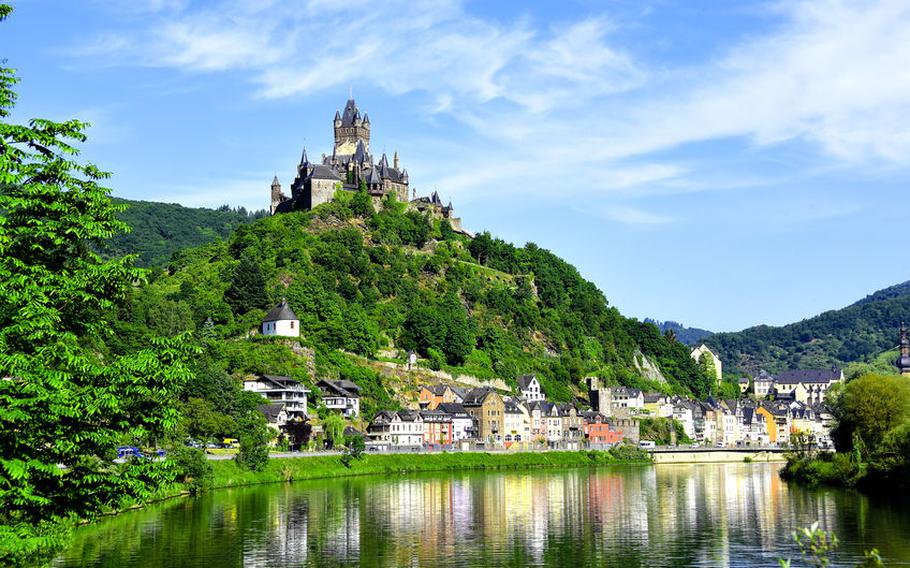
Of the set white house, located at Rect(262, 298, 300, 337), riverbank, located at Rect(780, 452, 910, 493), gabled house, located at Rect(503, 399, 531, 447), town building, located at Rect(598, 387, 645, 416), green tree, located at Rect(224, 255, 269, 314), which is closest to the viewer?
riverbank, located at Rect(780, 452, 910, 493)

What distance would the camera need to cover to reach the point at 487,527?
61.3 m

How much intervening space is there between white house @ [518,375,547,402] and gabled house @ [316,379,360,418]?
3523 cm

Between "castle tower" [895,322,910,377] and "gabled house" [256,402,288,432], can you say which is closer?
"gabled house" [256,402,288,432]

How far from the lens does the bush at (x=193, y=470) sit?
76.3m

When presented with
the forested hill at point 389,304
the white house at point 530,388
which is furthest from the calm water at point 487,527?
the white house at point 530,388

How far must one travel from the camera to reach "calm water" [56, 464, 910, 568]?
48625 millimetres

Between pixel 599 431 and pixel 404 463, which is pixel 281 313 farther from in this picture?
pixel 599 431

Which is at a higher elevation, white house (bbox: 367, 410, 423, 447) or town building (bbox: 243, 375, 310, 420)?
town building (bbox: 243, 375, 310, 420)

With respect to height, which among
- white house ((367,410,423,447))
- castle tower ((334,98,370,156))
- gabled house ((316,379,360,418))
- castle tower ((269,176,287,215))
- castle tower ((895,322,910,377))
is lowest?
white house ((367,410,423,447))

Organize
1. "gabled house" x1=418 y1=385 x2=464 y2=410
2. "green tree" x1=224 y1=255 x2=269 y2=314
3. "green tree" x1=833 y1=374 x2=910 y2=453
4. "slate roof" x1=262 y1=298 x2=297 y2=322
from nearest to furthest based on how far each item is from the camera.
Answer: "green tree" x1=833 y1=374 x2=910 y2=453
"slate roof" x1=262 y1=298 x2=297 y2=322
"green tree" x1=224 y1=255 x2=269 y2=314
"gabled house" x1=418 y1=385 x2=464 y2=410

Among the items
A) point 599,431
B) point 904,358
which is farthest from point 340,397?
point 904,358

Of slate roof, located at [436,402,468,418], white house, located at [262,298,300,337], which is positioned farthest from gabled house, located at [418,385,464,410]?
white house, located at [262,298,300,337]

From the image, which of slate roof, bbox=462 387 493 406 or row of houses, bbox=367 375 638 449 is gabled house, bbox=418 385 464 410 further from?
slate roof, bbox=462 387 493 406

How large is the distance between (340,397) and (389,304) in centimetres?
3493
